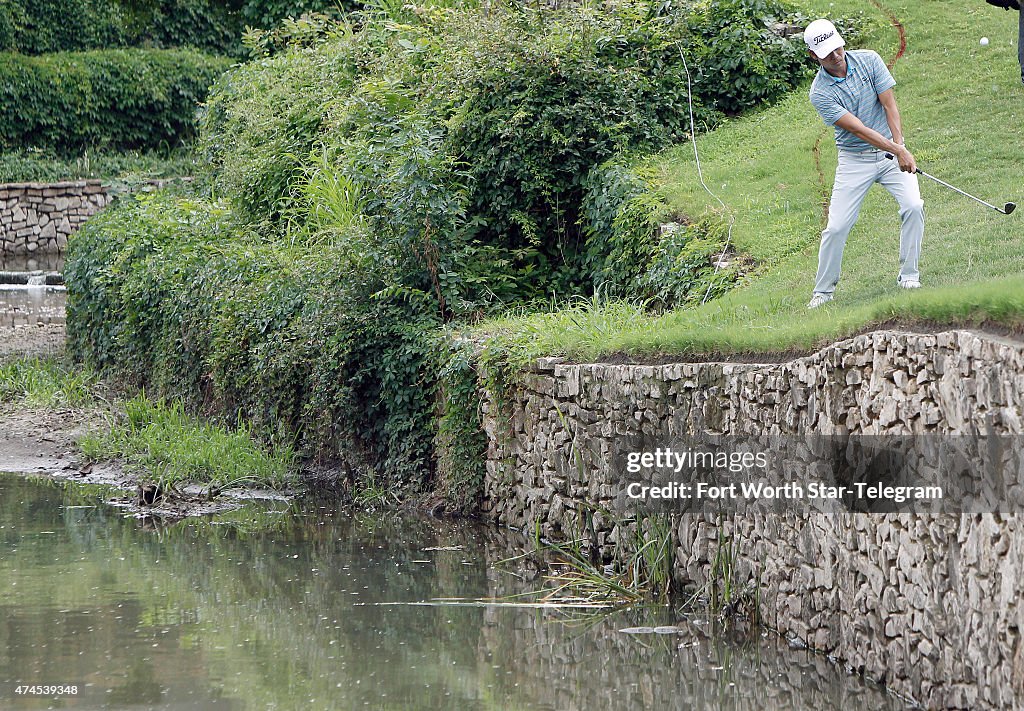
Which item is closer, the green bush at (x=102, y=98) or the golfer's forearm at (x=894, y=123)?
the golfer's forearm at (x=894, y=123)

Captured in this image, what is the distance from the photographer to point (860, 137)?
8234mm

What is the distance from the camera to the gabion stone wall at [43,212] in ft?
95.5

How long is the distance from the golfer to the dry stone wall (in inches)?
50.4

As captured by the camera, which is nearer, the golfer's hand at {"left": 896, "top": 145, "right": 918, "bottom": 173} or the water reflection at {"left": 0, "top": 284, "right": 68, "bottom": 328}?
the golfer's hand at {"left": 896, "top": 145, "right": 918, "bottom": 173}

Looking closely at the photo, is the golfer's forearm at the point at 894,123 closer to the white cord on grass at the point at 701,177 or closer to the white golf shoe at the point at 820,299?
the white golf shoe at the point at 820,299

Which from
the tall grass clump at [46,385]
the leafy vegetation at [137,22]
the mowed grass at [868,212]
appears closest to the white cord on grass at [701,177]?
the mowed grass at [868,212]

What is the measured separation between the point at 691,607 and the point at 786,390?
1.77m

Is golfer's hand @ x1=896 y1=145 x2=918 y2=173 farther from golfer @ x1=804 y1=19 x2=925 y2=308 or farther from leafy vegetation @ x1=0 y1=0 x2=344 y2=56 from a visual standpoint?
leafy vegetation @ x1=0 y1=0 x2=344 y2=56

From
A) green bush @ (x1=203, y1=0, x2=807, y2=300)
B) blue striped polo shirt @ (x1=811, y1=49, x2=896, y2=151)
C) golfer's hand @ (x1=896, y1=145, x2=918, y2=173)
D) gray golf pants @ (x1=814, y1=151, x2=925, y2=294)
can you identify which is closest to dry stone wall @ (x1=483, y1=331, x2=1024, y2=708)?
gray golf pants @ (x1=814, y1=151, x2=925, y2=294)

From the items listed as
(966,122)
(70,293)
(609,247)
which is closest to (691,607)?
(609,247)

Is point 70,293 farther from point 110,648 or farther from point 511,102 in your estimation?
point 110,648

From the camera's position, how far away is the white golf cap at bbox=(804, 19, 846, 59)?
8.22 metres

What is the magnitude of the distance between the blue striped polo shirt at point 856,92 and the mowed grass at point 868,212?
1.09 meters

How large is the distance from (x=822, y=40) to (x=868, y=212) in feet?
13.0
